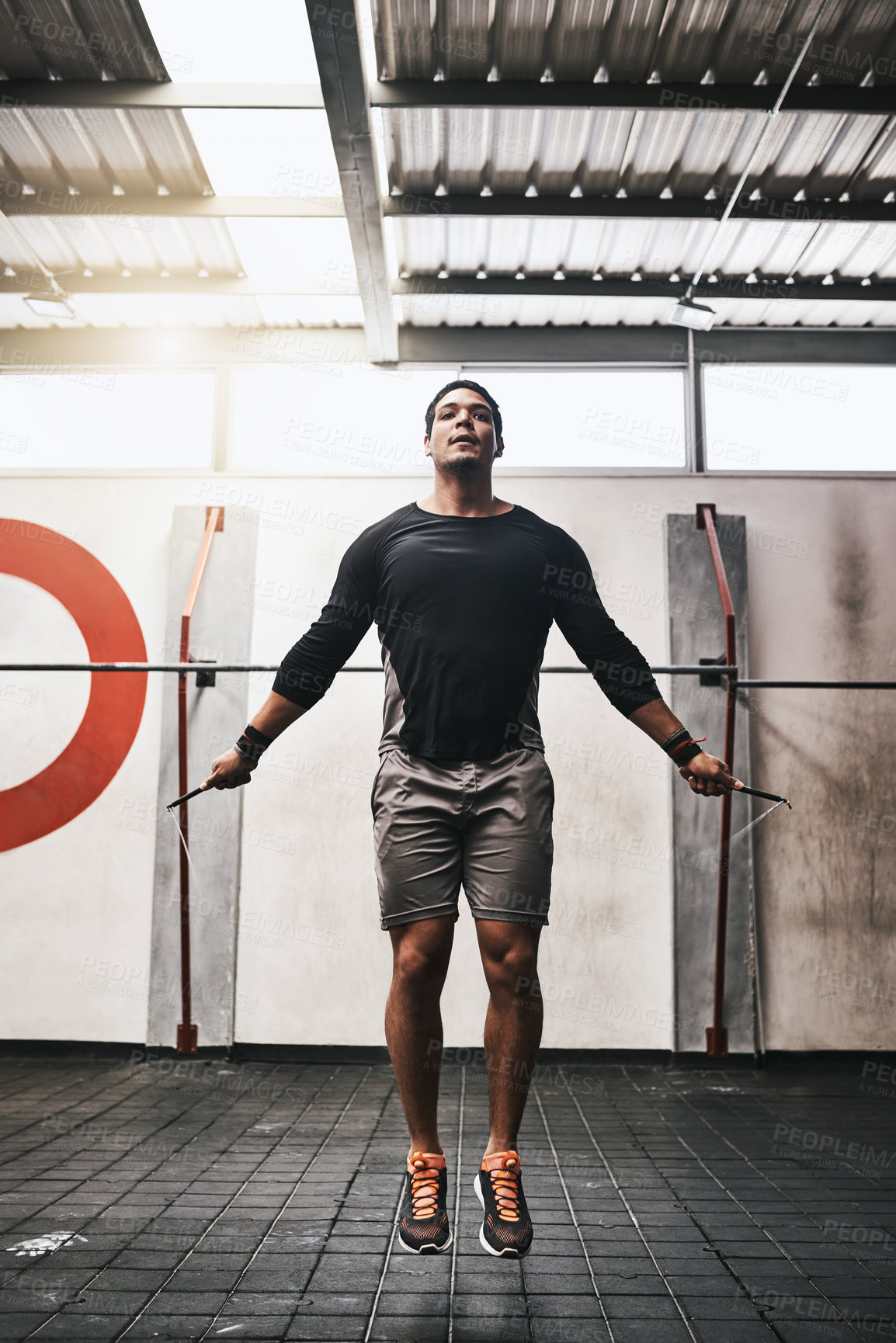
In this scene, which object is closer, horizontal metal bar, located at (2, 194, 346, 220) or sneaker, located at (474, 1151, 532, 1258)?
sneaker, located at (474, 1151, 532, 1258)

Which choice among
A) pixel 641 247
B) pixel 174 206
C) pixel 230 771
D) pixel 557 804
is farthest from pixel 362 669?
pixel 641 247

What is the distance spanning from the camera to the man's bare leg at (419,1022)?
2.04 m

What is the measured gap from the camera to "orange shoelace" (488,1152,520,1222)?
1892 millimetres

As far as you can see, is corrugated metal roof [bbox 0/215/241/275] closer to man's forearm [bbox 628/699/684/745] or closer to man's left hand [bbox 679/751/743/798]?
man's forearm [bbox 628/699/684/745]

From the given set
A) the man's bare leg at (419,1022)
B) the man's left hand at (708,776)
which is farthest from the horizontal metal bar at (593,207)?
the man's bare leg at (419,1022)

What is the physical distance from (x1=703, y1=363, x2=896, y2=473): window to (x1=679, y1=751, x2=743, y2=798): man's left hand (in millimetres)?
3033

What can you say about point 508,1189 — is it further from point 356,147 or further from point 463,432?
point 356,147

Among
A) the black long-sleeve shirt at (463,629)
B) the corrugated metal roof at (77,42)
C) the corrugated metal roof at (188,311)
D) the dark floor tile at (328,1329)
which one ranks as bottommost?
the dark floor tile at (328,1329)

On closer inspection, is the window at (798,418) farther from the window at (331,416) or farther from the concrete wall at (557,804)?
the window at (331,416)

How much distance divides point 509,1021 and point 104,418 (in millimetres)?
4014

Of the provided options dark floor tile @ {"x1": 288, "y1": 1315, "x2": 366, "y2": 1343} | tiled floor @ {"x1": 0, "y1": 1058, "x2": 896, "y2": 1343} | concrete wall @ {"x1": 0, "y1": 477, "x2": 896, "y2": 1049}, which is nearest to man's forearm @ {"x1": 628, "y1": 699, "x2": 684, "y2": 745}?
tiled floor @ {"x1": 0, "y1": 1058, "x2": 896, "y2": 1343}

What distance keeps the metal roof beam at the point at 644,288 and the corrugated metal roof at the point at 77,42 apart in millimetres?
1554

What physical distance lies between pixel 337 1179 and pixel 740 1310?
3.96ft

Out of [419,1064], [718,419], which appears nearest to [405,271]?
[718,419]
